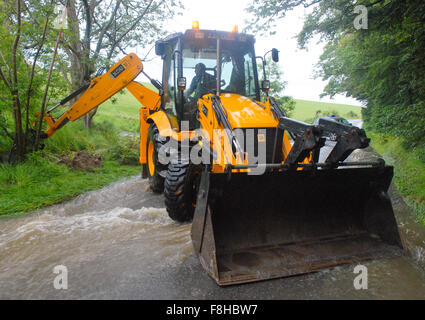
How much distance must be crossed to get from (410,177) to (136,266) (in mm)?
5999

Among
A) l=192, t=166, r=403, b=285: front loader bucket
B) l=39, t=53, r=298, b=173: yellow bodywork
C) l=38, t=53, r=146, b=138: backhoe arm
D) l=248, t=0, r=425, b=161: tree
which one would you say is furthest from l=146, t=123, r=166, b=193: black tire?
l=248, t=0, r=425, b=161: tree

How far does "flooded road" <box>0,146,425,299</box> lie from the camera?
278 cm

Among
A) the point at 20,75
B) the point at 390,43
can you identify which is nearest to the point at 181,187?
the point at 20,75

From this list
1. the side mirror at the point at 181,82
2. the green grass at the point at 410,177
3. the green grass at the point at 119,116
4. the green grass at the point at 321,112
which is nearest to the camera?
the side mirror at the point at 181,82

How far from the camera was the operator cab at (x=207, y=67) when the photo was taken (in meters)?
4.89

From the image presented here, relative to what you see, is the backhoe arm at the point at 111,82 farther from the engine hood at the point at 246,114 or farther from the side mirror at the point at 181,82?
the engine hood at the point at 246,114

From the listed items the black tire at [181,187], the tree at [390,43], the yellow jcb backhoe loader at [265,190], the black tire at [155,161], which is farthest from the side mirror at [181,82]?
the tree at [390,43]

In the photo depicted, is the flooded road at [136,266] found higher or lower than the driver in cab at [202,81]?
lower

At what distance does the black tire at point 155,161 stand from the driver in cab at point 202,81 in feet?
3.17

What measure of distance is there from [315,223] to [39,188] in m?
5.40

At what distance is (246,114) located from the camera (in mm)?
4062

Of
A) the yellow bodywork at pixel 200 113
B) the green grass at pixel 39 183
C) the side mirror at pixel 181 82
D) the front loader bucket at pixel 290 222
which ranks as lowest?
the green grass at pixel 39 183

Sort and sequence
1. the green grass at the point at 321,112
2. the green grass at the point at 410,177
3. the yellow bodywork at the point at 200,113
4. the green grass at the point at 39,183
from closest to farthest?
1. the yellow bodywork at the point at 200,113
2. the green grass at the point at 410,177
3. the green grass at the point at 39,183
4. the green grass at the point at 321,112
